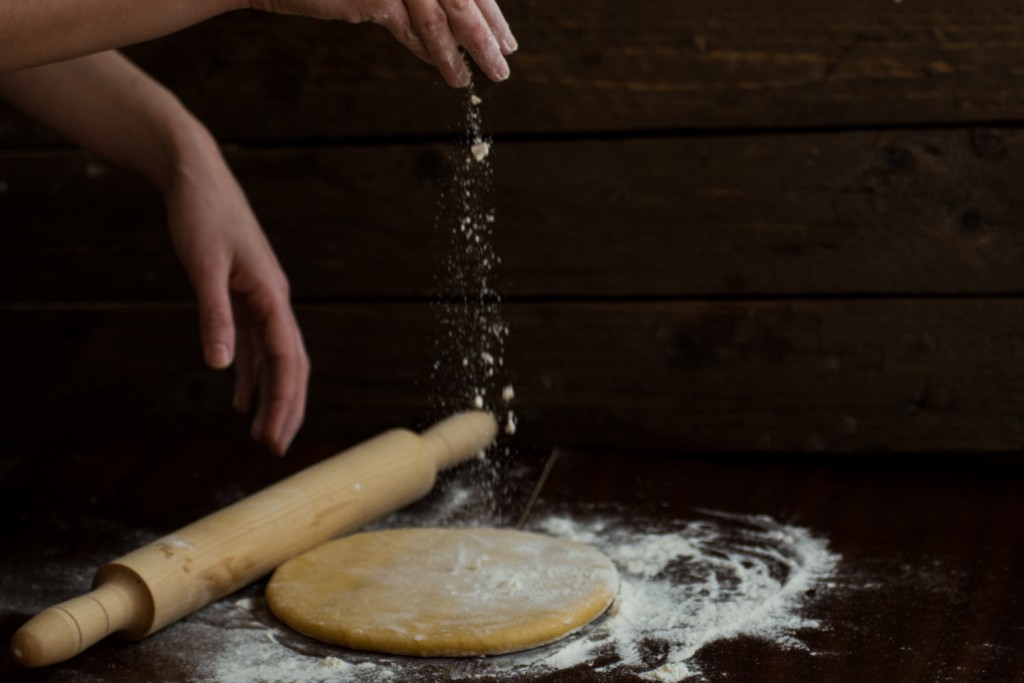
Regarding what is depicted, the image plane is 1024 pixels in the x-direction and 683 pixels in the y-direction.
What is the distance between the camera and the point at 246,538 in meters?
1.21

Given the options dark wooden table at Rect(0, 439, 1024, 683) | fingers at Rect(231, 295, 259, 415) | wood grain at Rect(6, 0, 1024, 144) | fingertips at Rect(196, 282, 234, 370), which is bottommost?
dark wooden table at Rect(0, 439, 1024, 683)

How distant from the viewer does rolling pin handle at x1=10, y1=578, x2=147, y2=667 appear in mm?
1013

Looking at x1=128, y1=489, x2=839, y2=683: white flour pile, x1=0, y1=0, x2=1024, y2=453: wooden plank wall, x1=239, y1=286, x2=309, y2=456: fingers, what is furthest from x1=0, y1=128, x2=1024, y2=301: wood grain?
x1=128, y1=489, x2=839, y2=683: white flour pile

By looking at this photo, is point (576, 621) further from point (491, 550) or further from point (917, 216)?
point (917, 216)

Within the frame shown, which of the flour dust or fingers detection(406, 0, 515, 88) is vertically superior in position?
fingers detection(406, 0, 515, 88)

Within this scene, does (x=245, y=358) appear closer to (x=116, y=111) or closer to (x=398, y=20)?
(x=116, y=111)

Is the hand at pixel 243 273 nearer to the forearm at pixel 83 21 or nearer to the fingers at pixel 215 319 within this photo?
the fingers at pixel 215 319

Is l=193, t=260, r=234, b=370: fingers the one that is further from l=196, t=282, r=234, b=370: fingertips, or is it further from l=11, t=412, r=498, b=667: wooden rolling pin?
l=11, t=412, r=498, b=667: wooden rolling pin

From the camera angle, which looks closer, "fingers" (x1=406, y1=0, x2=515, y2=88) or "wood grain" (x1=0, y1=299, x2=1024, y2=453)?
"fingers" (x1=406, y1=0, x2=515, y2=88)

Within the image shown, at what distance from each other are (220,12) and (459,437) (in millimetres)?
626

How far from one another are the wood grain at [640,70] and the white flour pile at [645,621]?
0.64 metres

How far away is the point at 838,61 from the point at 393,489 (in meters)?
0.82

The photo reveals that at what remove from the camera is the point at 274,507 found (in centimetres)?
127

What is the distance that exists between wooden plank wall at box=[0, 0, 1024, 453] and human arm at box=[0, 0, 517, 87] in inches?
29.5
